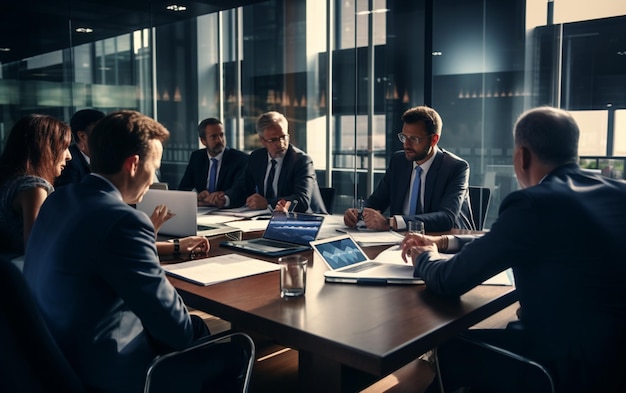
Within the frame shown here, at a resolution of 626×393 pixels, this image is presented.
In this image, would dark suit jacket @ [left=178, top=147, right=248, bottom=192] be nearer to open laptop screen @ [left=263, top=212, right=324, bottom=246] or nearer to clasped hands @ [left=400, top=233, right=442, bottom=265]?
open laptop screen @ [left=263, top=212, right=324, bottom=246]

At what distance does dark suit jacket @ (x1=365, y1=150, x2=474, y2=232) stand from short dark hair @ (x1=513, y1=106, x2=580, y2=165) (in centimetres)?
124

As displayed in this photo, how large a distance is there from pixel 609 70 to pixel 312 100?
10.7ft

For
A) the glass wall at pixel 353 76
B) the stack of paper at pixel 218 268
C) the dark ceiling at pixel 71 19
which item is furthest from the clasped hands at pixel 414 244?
the dark ceiling at pixel 71 19

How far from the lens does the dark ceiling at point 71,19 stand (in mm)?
6219

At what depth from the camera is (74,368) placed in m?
1.50

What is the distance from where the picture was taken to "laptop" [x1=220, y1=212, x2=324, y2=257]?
250cm

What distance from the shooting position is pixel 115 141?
1.66m

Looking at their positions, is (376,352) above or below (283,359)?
above

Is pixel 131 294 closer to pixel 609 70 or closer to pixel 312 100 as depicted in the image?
pixel 609 70

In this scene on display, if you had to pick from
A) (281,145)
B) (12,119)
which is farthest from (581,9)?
(12,119)

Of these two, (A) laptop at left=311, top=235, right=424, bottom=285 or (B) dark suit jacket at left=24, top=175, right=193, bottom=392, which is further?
(A) laptop at left=311, top=235, right=424, bottom=285

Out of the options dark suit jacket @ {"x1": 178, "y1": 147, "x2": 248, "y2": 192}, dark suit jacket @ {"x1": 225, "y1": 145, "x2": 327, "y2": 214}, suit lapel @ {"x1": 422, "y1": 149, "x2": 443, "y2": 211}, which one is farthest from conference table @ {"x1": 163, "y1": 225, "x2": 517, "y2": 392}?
dark suit jacket @ {"x1": 178, "y1": 147, "x2": 248, "y2": 192}

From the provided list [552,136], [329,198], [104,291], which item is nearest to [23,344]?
[104,291]

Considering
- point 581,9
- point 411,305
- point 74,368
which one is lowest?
point 74,368
